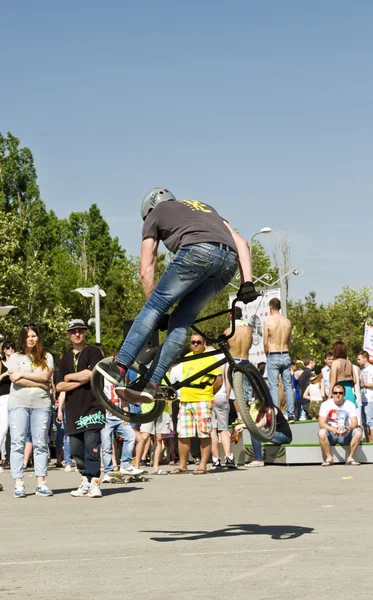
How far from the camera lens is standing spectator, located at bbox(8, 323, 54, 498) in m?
13.4

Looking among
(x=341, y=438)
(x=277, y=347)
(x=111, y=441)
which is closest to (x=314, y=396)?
(x=277, y=347)

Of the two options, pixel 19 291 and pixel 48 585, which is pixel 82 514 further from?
pixel 19 291

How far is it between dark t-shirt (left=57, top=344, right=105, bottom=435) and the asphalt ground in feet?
3.23

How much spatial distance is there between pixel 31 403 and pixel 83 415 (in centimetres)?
90

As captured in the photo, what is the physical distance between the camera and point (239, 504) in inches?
450

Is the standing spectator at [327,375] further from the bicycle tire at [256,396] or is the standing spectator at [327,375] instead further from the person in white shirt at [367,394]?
the bicycle tire at [256,396]

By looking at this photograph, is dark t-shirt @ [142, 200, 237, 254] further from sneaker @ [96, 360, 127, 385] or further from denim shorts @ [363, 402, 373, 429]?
denim shorts @ [363, 402, 373, 429]

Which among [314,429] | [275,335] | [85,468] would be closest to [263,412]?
[85,468]

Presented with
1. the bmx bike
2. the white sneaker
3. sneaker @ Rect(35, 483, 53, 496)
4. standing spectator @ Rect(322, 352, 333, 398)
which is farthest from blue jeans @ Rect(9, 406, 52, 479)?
standing spectator @ Rect(322, 352, 333, 398)

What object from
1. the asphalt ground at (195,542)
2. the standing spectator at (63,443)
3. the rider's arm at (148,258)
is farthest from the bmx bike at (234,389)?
the standing spectator at (63,443)

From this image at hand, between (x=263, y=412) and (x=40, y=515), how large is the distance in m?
3.51

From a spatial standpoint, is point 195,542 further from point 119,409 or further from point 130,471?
point 130,471

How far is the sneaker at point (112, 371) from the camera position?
8.12 meters

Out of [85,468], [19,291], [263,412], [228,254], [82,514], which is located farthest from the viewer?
[19,291]
